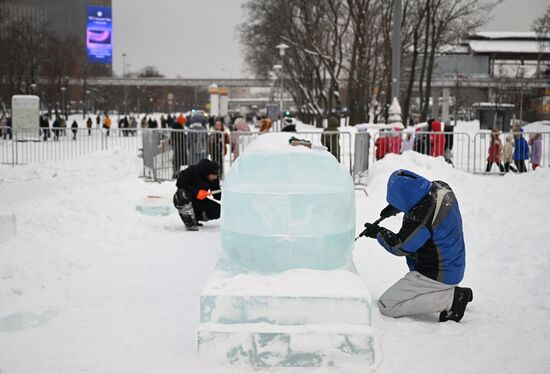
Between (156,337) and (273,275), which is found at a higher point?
(273,275)

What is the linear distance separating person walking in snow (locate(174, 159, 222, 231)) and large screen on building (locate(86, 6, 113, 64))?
92.4 metres

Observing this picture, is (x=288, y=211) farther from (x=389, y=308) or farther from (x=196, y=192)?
(x=196, y=192)

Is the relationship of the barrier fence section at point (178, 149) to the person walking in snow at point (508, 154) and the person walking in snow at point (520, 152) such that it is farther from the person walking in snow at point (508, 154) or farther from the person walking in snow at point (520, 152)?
the person walking in snow at point (520, 152)

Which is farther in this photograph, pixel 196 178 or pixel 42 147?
pixel 42 147

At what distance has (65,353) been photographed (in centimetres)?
545

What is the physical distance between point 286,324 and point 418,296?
5.35 feet

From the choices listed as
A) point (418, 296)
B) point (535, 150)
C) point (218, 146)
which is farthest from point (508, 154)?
point (418, 296)

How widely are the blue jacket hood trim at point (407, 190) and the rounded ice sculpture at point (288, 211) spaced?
412 mm

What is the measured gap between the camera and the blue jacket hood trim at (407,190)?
20.4 feet

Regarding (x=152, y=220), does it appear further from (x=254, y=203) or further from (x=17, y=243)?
(x=254, y=203)

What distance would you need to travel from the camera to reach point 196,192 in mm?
10984

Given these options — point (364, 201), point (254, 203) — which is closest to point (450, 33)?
point (364, 201)

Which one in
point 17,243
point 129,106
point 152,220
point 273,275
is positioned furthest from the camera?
point 129,106

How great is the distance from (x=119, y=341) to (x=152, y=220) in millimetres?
6163
